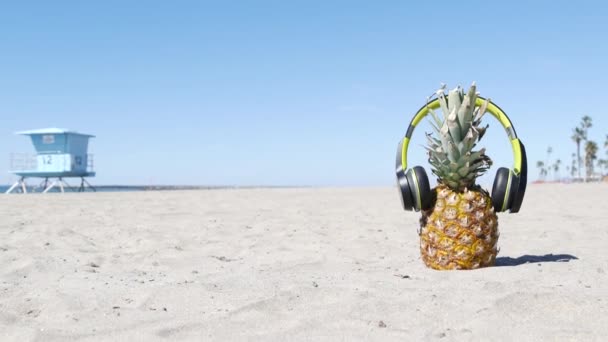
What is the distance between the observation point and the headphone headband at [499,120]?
4.45 meters

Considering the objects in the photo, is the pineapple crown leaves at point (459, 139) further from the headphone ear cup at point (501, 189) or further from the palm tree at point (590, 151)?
the palm tree at point (590, 151)

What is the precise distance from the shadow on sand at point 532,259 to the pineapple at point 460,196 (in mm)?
464

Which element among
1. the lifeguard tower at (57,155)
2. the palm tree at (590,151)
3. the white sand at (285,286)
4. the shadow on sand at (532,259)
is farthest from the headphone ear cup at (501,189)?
the palm tree at (590,151)

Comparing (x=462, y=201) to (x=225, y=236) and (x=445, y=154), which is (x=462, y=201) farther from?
(x=225, y=236)

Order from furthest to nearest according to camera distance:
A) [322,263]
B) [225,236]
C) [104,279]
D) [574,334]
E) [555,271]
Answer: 1. [225,236]
2. [322,263]
3. [104,279]
4. [555,271]
5. [574,334]

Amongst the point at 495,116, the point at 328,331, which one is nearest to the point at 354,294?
the point at 328,331

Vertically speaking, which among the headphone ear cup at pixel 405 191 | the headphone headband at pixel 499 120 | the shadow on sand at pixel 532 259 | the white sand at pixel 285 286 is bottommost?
the white sand at pixel 285 286

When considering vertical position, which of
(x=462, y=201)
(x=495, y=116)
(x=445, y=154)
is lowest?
(x=462, y=201)

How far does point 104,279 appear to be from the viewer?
4.55 meters

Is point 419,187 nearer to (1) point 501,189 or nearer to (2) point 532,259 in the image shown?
(1) point 501,189

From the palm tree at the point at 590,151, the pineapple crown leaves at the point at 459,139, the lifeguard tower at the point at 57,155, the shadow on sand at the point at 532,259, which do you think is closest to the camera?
the pineapple crown leaves at the point at 459,139

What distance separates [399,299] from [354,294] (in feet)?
1.12

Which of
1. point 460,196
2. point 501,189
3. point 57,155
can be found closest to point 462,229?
point 460,196

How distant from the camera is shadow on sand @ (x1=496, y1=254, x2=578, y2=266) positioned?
15.9 ft
